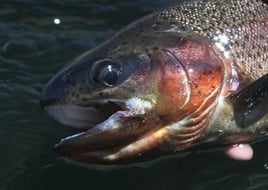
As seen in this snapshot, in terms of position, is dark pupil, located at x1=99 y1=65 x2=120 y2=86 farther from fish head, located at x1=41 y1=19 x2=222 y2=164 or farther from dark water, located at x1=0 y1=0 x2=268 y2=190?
dark water, located at x1=0 y1=0 x2=268 y2=190

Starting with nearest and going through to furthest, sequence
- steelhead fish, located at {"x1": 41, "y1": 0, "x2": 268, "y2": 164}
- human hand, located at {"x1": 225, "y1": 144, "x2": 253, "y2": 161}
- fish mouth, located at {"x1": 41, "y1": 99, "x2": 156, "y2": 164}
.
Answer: fish mouth, located at {"x1": 41, "y1": 99, "x2": 156, "y2": 164}, steelhead fish, located at {"x1": 41, "y1": 0, "x2": 268, "y2": 164}, human hand, located at {"x1": 225, "y1": 144, "x2": 253, "y2": 161}

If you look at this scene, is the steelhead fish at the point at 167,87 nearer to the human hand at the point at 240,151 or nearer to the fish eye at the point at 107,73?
the fish eye at the point at 107,73

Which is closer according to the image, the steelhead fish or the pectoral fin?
the steelhead fish

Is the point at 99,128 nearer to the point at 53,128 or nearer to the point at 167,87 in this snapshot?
the point at 167,87

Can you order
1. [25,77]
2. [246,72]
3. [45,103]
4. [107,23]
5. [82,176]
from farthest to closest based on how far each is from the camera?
[107,23]
[25,77]
[82,176]
[246,72]
[45,103]

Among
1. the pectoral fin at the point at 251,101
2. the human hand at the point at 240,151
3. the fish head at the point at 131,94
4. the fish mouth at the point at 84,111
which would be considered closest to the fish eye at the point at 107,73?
the fish head at the point at 131,94

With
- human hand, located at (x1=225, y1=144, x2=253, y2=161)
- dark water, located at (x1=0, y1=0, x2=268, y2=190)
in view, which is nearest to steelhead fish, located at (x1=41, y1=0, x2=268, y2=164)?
human hand, located at (x1=225, y1=144, x2=253, y2=161)

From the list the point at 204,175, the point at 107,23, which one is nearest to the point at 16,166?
the point at 204,175

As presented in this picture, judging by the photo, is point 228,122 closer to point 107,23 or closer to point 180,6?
point 180,6
